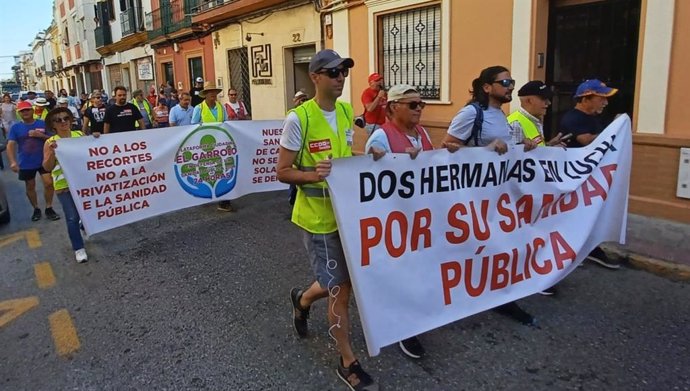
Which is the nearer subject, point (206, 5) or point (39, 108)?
point (39, 108)

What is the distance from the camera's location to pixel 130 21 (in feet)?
77.4

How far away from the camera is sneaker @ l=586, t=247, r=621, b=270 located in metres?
4.56

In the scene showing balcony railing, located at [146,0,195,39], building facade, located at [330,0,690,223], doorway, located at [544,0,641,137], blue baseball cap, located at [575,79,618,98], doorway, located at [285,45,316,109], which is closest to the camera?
blue baseball cap, located at [575,79,618,98]

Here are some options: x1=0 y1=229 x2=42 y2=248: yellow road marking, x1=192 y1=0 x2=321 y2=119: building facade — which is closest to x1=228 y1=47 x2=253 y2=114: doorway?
x1=192 y1=0 x2=321 y2=119: building facade

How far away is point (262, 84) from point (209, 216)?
769 centimetres

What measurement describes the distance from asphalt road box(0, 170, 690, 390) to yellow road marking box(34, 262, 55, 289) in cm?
6

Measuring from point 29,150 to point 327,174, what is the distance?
6138 mm

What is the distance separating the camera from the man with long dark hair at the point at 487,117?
3.39 meters

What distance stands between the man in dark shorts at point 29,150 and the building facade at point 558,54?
5.53 m

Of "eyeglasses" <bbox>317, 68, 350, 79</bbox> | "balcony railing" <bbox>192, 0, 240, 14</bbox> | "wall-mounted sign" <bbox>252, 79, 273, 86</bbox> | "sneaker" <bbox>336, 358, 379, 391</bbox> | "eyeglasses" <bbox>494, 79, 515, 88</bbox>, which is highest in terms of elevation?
"balcony railing" <bbox>192, 0, 240, 14</bbox>

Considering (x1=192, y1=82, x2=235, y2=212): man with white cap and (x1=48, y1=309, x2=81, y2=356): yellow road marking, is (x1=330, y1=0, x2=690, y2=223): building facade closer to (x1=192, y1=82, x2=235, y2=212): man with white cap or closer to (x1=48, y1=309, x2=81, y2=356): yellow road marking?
(x1=192, y1=82, x2=235, y2=212): man with white cap

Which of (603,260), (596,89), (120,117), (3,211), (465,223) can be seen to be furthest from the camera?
(120,117)

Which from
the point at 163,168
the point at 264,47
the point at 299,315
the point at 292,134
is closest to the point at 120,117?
the point at 163,168

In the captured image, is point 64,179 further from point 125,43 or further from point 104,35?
point 104,35
